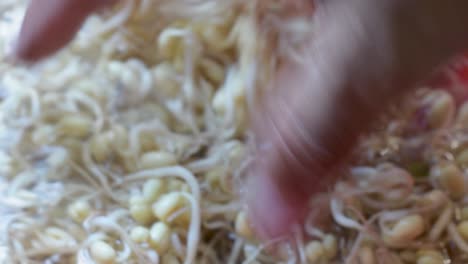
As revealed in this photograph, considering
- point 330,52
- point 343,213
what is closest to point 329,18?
point 330,52

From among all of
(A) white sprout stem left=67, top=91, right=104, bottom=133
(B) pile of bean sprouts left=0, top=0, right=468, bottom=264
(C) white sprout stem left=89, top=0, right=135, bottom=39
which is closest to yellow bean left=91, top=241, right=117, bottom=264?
(B) pile of bean sprouts left=0, top=0, right=468, bottom=264

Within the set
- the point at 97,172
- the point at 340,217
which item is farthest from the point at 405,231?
the point at 97,172

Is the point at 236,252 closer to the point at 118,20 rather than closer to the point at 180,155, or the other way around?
the point at 180,155

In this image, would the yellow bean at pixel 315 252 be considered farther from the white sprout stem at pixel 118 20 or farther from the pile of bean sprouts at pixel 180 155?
the white sprout stem at pixel 118 20

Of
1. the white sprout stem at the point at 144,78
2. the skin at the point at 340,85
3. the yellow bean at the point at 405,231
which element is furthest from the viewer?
the white sprout stem at the point at 144,78

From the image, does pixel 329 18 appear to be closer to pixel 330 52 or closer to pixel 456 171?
pixel 330 52

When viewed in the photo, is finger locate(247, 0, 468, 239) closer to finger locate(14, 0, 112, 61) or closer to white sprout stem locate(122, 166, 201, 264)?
white sprout stem locate(122, 166, 201, 264)

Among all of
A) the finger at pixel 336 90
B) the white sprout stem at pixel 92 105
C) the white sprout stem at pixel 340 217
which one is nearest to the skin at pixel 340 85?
the finger at pixel 336 90
